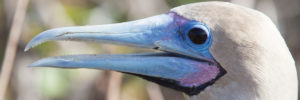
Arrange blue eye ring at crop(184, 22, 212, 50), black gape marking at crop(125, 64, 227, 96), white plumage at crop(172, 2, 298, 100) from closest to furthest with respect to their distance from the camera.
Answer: white plumage at crop(172, 2, 298, 100) < blue eye ring at crop(184, 22, 212, 50) < black gape marking at crop(125, 64, 227, 96)

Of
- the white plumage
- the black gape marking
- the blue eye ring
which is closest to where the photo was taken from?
the white plumage

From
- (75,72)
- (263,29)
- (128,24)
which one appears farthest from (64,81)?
(263,29)

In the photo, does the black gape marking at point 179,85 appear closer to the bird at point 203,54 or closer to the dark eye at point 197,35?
the bird at point 203,54

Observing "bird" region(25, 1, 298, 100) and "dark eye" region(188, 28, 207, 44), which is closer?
"bird" region(25, 1, 298, 100)

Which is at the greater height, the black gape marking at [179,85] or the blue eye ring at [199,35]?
the blue eye ring at [199,35]

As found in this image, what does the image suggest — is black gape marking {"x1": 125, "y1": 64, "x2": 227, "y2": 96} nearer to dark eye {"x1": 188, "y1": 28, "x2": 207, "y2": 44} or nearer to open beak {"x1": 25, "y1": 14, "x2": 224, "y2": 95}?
open beak {"x1": 25, "y1": 14, "x2": 224, "y2": 95}

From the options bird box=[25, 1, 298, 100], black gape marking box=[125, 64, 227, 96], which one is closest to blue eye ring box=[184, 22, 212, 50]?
bird box=[25, 1, 298, 100]

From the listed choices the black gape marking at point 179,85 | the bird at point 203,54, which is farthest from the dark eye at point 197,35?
the black gape marking at point 179,85

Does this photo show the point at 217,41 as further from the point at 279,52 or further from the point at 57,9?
the point at 57,9
